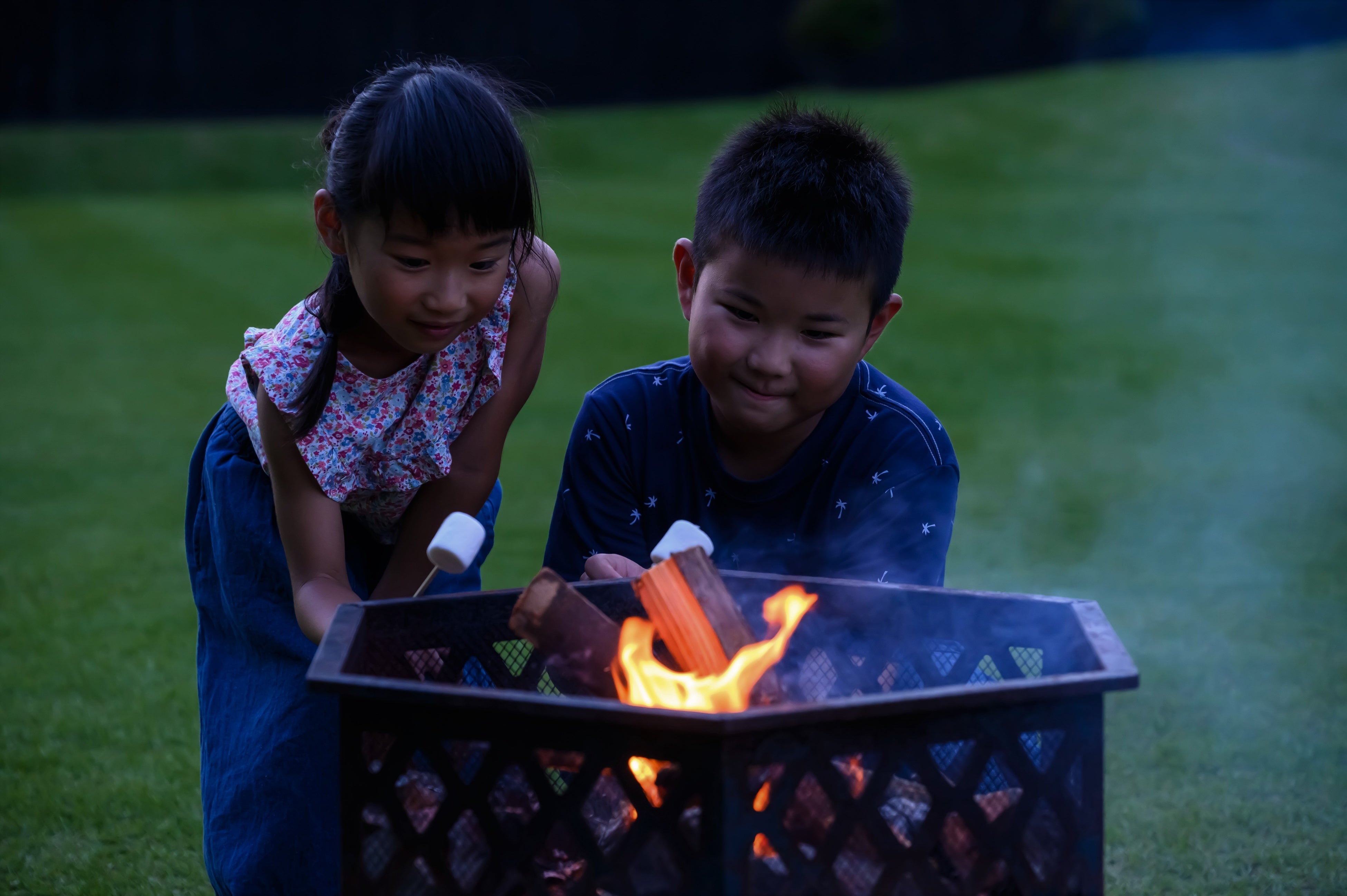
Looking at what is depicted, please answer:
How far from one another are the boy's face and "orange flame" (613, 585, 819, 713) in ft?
1.66

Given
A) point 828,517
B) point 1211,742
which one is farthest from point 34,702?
point 1211,742

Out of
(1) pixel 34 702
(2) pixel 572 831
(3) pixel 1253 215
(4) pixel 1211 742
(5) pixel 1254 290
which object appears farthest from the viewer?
(3) pixel 1253 215

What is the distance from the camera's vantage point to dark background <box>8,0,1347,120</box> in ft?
70.6

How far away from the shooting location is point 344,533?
231cm

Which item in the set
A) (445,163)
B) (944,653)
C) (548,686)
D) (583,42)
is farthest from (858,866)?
(583,42)

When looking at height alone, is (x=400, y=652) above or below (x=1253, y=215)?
above

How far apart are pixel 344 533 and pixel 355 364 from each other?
13.9 inches

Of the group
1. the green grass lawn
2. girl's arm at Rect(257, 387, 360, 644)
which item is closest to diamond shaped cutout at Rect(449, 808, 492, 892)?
girl's arm at Rect(257, 387, 360, 644)

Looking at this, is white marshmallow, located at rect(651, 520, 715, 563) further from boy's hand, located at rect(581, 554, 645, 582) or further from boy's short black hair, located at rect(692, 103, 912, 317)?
boy's short black hair, located at rect(692, 103, 912, 317)

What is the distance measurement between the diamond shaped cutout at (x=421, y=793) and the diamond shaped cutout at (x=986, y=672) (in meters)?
0.68

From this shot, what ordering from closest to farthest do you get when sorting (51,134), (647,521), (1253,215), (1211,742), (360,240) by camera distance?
(360,240) < (647,521) < (1211,742) < (1253,215) < (51,134)

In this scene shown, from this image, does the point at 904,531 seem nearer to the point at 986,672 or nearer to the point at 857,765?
the point at 986,672

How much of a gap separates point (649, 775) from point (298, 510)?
0.93m

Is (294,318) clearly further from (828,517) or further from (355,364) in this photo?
(828,517)
